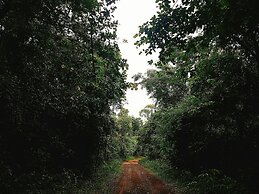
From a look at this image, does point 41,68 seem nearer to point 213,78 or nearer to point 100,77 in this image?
point 100,77

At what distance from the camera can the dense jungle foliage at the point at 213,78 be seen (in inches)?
333

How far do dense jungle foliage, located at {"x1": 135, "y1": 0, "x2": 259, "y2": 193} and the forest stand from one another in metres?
0.04

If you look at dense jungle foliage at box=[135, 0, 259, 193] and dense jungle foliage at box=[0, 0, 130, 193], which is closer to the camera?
dense jungle foliage at box=[135, 0, 259, 193]

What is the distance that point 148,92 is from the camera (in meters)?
39.6

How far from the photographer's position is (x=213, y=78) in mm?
15086

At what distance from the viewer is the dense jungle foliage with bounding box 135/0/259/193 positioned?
847 centimetres

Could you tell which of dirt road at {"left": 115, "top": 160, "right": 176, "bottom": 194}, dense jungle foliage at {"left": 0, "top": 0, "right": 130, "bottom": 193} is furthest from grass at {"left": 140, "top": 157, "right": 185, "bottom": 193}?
dense jungle foliage at {"left": 0, "top": 0, "right": 130, "bottom": 193}

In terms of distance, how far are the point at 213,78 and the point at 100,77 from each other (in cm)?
572

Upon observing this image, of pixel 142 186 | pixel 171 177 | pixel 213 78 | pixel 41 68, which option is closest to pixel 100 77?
pixel 41 68

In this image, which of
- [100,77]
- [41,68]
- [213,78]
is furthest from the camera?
[213,78]

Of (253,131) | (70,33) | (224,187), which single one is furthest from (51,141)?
(253,131)

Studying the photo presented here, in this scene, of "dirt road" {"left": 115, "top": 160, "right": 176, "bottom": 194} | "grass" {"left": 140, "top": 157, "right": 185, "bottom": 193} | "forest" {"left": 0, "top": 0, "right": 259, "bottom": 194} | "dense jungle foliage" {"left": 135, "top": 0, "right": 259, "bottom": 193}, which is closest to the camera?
"dense jungle foliage" {"left": 135, "top": 0, "right": 259, "bottom": 193}

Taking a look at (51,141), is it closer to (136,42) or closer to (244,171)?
(136,42)

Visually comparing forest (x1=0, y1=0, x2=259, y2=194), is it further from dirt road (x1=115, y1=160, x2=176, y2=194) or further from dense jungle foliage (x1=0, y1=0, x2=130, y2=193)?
dirt road (x1=115, y1=160, x2=176, y2=194)
